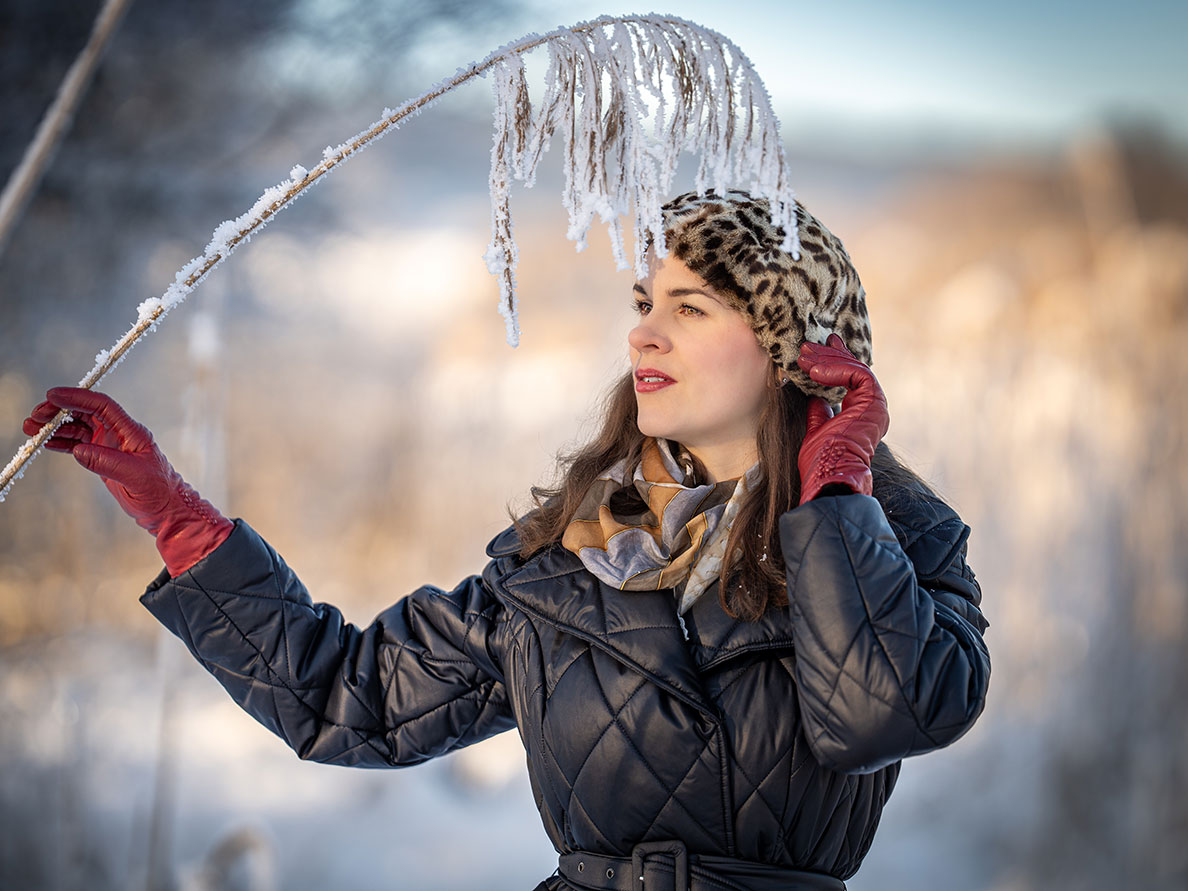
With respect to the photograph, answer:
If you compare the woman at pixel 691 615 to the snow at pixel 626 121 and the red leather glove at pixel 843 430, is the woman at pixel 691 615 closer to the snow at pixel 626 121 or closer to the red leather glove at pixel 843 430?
the red leather glove at pixel 843 430

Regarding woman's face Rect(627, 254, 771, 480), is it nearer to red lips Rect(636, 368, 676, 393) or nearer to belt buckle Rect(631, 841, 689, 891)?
red lips Rect(636, 368, 676, 393)

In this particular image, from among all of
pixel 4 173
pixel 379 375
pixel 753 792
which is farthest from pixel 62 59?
pixel 753 792

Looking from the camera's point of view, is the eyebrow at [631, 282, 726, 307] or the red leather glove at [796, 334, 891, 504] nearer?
the red leather glove at [796, 334, 891, 504]

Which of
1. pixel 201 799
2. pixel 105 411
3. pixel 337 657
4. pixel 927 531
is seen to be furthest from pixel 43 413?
pixel 201 799

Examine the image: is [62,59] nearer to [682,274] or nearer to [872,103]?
[682,274]

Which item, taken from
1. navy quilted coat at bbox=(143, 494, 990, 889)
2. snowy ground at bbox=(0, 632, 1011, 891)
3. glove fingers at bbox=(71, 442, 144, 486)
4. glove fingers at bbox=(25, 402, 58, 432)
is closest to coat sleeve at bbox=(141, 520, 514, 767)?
navy quilted coat at bbox=(143, 494, 990, 889)

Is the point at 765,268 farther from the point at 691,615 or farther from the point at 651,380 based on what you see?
the point at 691,615

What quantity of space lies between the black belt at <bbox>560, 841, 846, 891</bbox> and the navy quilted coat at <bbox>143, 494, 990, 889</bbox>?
16mm

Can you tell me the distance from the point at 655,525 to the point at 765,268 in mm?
342

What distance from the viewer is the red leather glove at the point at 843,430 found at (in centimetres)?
107

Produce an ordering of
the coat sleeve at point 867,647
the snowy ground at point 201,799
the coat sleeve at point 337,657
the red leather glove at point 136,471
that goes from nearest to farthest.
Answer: the coat sleeve at point 867,647 < the red leather glove at point 136,471 < the coat sleeve at point 337,657 < the snowy ground at point 201,799

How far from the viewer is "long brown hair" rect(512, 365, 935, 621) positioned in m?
1.12

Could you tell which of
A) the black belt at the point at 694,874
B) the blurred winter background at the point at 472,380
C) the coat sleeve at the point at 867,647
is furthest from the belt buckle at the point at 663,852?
the blurred winter background at the point at 472,380

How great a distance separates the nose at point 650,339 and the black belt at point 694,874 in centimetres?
55
